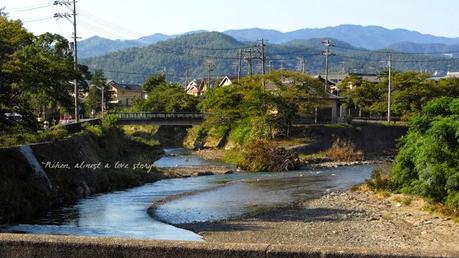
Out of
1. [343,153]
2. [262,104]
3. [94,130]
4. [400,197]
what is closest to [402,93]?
[343,153]

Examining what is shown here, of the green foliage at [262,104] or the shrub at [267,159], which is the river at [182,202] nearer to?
the shrub at [267,159]

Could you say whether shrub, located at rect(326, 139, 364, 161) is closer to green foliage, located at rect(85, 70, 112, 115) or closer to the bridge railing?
the bridge railing

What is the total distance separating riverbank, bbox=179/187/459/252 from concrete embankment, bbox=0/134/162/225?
678 centimetres

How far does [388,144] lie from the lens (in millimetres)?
57688

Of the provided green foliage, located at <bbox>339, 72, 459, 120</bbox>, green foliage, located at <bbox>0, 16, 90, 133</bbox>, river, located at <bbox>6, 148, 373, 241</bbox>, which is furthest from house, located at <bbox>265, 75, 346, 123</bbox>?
green foliage, located at <bbox>0, 16, 90, 133</bbox>

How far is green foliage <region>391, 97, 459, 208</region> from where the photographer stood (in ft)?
74.1

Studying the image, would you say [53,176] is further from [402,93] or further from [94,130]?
[402,93]

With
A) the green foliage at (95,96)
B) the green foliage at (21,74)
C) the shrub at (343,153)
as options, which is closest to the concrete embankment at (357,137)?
the shrub at (343,153)

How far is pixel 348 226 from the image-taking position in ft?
66.6

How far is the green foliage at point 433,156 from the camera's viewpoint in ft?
74.1

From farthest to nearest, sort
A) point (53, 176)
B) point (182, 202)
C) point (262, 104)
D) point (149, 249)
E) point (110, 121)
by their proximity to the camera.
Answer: point (110, 121), point (262, 104), point (182, 202), point (53, 176), point (149, 249)

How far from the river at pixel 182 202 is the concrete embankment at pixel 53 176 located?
81 cm

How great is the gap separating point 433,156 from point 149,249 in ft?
66.5

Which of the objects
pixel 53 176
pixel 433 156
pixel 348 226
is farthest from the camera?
pixel 53 176
